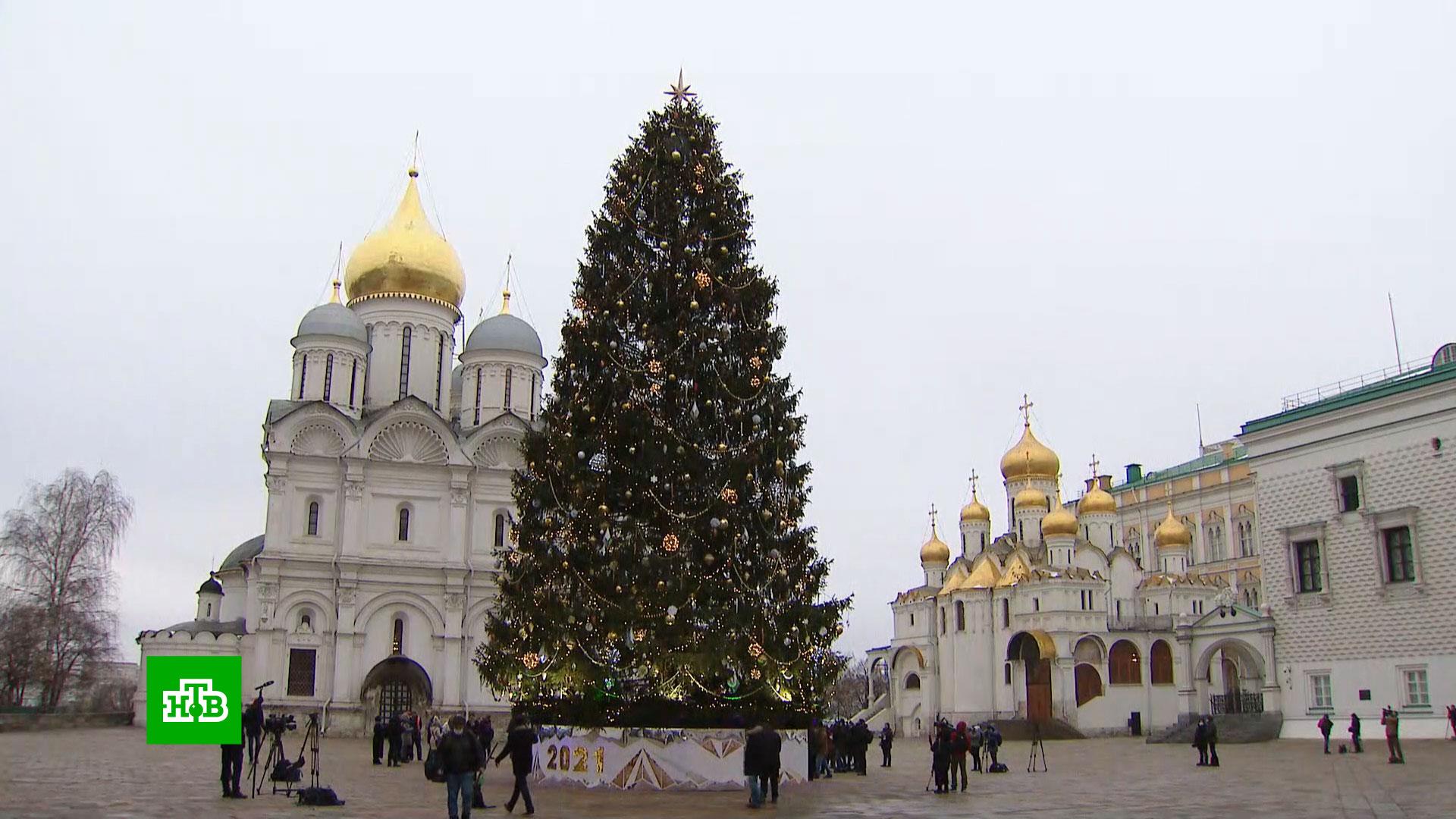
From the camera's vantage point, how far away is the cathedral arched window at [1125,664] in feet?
159

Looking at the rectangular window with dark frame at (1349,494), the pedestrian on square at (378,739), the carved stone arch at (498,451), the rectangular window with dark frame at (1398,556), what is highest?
the carved stone arch at (498,451)

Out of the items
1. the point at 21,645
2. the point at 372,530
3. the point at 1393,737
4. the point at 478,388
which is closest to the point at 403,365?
the point at 478,388

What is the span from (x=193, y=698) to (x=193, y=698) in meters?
0.02

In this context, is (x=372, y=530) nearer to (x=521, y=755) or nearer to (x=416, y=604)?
(x=416, y=604)

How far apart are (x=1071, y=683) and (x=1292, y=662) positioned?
15142mm

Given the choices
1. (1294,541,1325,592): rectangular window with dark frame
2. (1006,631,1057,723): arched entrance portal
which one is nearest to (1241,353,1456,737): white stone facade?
(1294,541,1325,592): rectangular window with dark frame

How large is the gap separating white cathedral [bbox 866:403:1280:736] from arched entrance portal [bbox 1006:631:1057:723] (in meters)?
0.06

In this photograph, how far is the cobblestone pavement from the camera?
1375 cm

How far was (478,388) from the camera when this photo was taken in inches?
1816

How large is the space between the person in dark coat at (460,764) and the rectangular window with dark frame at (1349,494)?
26.9m

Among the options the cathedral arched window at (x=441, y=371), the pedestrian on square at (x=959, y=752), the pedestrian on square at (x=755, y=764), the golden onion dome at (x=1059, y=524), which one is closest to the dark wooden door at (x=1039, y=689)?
the golden onion dome at (x=1059, y=524)

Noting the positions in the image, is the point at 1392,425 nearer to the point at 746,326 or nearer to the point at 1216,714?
the point at 1216,714

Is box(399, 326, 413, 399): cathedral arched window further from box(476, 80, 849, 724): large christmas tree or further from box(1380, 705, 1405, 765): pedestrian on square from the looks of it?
box(1380, 705, 1405, 765): pedestrian on square

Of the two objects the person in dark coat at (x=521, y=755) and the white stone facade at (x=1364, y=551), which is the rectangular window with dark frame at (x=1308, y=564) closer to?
the white stone facade at (x=1364, y=551)
